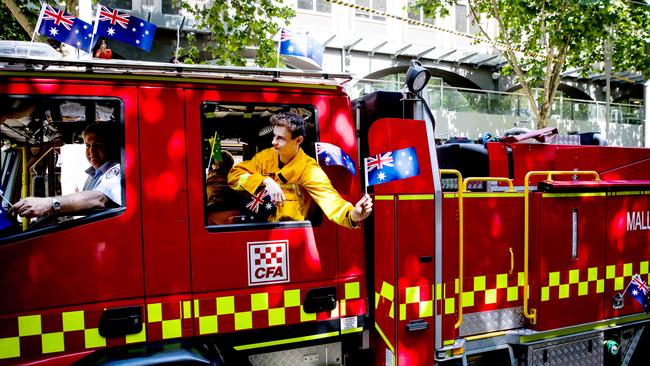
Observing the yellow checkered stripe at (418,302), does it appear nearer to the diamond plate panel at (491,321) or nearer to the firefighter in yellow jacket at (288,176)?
the diamond plate panel at (491,321)

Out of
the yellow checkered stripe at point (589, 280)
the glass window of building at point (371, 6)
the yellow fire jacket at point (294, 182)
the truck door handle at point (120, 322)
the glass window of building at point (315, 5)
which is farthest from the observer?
the glass window of building at point (371, 6)

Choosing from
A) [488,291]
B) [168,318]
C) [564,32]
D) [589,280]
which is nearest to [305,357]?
[168,318]

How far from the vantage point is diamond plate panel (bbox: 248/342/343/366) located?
2775 millimetres

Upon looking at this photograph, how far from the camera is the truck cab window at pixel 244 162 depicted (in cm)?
268

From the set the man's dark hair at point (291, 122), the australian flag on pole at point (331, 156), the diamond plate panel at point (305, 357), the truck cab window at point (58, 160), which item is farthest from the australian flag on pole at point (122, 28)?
the diamond plate panel at point (305, 357)

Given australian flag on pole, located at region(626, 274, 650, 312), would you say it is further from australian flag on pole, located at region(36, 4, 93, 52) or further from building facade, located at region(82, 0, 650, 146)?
building facade, located at region(82, 0, 650, 146)

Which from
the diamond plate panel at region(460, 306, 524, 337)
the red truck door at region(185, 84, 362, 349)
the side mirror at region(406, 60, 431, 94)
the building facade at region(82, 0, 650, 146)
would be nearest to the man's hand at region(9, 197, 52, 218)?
the red truck door at region(185, 84, 362, 349)

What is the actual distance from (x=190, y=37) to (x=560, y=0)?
8.64 m

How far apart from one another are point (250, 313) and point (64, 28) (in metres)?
2.05

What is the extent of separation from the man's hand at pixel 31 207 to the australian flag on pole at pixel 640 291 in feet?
13.1

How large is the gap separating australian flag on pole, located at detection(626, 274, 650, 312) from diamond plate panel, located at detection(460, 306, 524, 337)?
106 cm

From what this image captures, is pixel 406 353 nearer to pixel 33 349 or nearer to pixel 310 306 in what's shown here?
pixel 310 306

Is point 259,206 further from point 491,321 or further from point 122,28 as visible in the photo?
point 491,321

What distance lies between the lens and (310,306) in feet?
9.19
